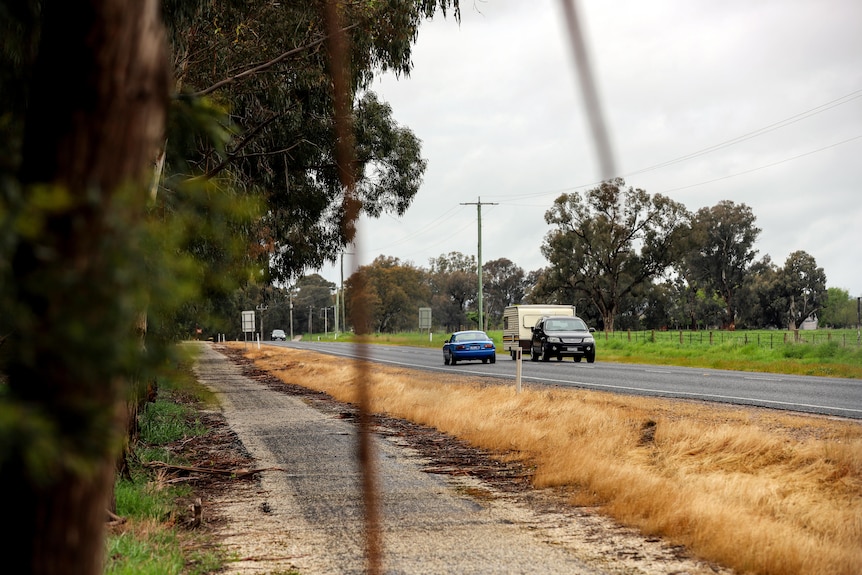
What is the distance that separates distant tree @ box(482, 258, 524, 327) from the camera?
4823 inches

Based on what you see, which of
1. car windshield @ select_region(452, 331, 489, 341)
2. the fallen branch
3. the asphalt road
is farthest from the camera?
car windshield @ select_region(452, 331, 489, 341)

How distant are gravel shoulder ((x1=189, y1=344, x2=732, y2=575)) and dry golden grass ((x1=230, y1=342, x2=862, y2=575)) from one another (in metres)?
0.25

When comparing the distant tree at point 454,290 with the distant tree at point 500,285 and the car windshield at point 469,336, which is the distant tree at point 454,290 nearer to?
the distant tree at point 500,285

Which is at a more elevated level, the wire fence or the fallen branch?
the wire fence

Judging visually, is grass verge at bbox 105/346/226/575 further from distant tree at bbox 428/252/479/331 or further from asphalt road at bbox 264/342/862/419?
distant tree at bbox 428/252/479/331

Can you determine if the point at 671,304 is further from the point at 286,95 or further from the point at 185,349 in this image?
the point at 185,349

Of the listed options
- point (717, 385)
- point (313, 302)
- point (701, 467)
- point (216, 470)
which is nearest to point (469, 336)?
point (717, 385)

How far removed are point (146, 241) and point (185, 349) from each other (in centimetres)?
32

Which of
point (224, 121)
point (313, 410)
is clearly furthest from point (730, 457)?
point (313, 410)

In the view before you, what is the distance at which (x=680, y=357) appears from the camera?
37.3 metres

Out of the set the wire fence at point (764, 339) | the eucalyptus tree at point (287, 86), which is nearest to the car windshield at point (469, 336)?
the wire fence at point (764, 339)

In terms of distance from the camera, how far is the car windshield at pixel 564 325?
3434cm

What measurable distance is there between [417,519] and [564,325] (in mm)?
27968

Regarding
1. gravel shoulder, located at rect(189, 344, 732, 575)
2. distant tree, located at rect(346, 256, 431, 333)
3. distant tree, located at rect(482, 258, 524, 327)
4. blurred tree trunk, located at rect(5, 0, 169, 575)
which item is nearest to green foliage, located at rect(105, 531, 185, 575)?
gravel shoulder, located at rect(189, 344, 732, 575)
